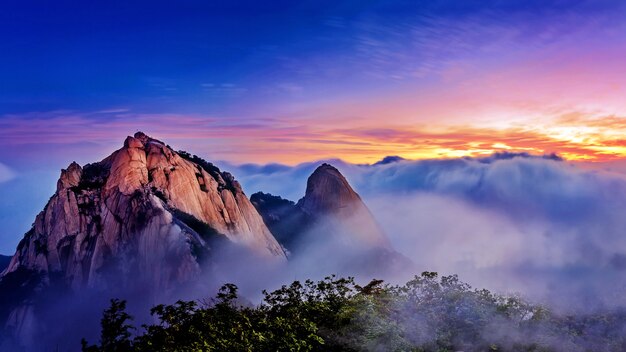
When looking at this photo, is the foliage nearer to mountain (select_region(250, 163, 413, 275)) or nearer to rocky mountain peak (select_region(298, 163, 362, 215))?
mountain (select_region(250, 163, 413, 275))

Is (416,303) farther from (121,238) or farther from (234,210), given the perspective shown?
(234,210)

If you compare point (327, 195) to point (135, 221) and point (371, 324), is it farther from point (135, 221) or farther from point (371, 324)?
point (371, 324)

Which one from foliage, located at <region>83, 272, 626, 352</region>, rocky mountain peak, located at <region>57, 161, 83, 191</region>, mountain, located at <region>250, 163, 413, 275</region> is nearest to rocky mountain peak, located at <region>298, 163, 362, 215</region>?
mountain, located at <region>250, 163, 413, 275</region>

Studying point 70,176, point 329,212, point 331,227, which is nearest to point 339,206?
point 329,212

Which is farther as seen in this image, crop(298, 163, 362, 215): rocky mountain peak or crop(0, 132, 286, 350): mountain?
crop(298, 163, 362, 215): rocky mountain peak

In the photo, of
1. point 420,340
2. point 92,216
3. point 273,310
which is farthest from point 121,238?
point 420,340

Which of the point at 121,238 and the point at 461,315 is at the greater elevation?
the point at 461,315

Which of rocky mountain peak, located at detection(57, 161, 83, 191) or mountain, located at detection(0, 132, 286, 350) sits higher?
rocky mountain peak, located at detection(57, 161, 83, 191)
